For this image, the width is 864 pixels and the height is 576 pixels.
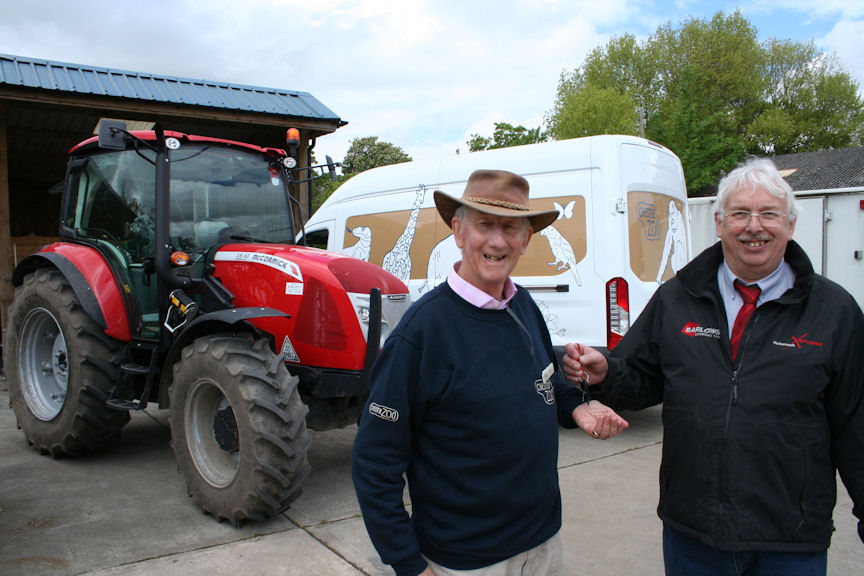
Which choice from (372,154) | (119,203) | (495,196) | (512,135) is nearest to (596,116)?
(512,135)

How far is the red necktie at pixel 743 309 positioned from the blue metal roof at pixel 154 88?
27.7ft

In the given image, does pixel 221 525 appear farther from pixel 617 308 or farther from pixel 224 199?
pixel 617 308

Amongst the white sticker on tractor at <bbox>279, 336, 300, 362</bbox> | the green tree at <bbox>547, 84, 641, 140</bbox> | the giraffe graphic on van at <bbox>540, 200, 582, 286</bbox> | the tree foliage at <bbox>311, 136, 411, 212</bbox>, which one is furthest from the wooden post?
the tree foliage at <bbox>311, 136, 411, 212</bbox>

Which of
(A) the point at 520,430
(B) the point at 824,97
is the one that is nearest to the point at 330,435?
(A) the point at 520,430

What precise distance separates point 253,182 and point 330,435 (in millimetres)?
2462

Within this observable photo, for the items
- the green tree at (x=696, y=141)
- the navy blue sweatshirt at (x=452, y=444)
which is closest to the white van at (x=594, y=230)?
the navy blue sweatshirt at (x=452, y=444)

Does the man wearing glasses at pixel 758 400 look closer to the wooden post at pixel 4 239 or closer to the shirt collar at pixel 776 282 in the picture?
the shirt collar at pixel 776 282

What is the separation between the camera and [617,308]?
5516mm

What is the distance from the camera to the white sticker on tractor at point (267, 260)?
420 centimetres

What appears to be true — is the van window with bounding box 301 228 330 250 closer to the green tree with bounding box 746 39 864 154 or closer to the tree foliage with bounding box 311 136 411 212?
the tree foliage with bounding box 311 136 411 212

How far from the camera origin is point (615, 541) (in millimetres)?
3658

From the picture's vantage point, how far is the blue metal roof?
320 inches

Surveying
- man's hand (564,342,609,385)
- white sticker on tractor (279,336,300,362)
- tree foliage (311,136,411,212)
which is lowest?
white sticker on tractor (279,336,300,362)

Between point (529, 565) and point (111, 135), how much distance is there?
12.0 ft
